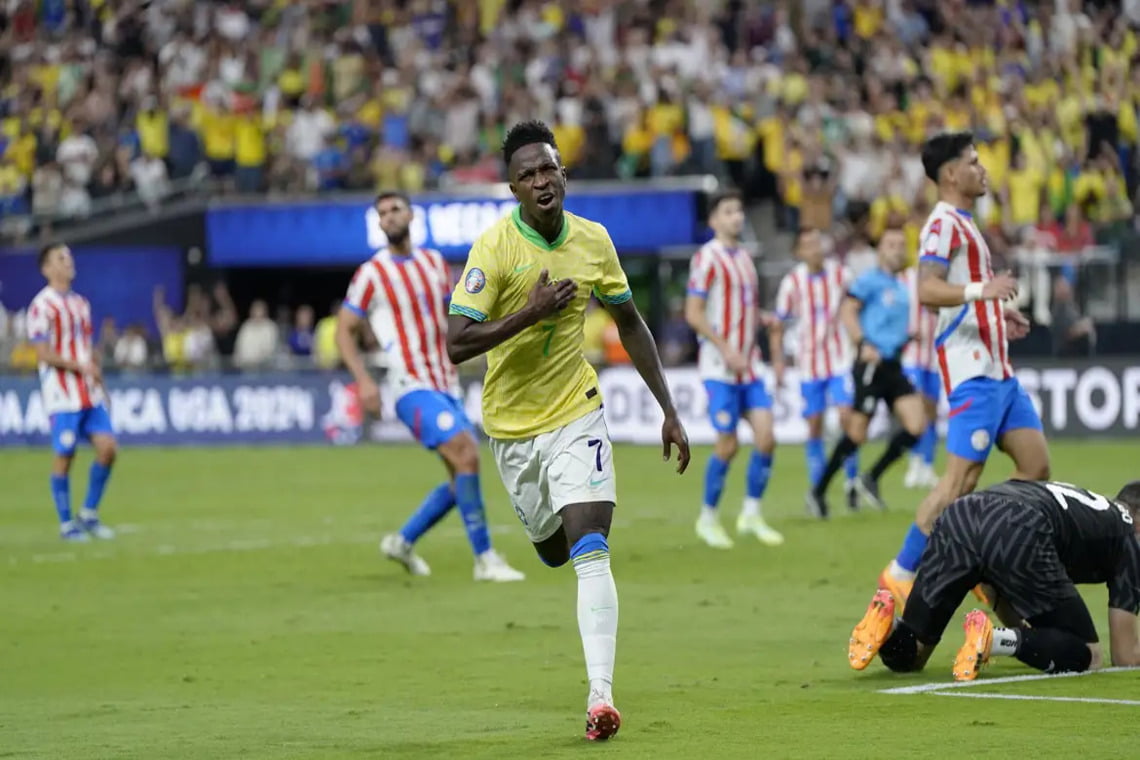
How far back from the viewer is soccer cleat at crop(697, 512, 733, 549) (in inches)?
643

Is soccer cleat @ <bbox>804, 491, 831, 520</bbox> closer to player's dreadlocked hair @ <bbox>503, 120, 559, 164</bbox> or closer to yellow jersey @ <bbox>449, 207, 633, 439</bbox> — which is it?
yellow jersey @ <bbox>449, 207, 633, 439</bbox>

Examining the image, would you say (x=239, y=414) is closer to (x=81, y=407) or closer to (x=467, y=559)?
(x=81, y=407)

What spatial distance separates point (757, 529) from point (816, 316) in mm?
4054

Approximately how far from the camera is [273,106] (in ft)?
119

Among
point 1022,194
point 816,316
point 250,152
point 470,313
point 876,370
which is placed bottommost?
point 876,370

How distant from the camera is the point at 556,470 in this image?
336 inches

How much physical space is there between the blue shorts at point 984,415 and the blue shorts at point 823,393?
8582 millimetres

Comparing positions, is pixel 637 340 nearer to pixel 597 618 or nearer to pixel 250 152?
pixel 597 618

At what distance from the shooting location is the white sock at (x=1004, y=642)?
29.9 feet

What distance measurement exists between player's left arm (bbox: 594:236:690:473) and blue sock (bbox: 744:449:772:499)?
310 inches

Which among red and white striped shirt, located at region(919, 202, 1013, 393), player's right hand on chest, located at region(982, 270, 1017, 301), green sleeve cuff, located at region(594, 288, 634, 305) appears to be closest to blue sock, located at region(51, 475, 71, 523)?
red and white striped shirt, located at region(919, 202, 1013, 393)

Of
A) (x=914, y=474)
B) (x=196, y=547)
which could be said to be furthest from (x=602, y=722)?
(x=914, y=474)

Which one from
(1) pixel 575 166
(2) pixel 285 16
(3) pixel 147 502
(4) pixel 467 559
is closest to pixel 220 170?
(2) pixel 285 16

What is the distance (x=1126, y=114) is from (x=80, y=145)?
59.5 ft
